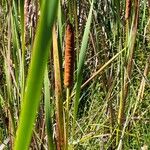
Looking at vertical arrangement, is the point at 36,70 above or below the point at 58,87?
above

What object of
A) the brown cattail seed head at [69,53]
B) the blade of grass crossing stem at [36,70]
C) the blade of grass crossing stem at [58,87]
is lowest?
the blade of grass crossing stem at [58,87]

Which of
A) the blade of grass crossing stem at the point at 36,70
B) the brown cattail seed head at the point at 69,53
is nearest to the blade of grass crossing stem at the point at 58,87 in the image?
the brown cattail seed head at the point at 69,53

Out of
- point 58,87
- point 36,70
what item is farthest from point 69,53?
point 36,70

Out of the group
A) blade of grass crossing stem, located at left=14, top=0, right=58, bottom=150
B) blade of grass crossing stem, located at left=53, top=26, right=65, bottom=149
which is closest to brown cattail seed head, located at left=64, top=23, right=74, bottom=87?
blade of grass crossing stem, located at left=53, top=26, right=65, bottom=149

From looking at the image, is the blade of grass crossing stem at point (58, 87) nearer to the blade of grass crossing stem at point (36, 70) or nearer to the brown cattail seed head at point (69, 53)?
the brown cattail seed head at point (69, 53)

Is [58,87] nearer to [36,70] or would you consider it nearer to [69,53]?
[69,53]

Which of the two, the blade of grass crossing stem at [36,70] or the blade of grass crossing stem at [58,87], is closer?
the blade of grass crossing stem at [36,70]

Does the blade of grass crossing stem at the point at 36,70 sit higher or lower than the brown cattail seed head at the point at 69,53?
higher

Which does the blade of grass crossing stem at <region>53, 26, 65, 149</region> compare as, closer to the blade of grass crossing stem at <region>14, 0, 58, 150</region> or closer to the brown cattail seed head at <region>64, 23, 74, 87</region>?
the brown cattail seed head at <region>64, 23, 74, 87</region>

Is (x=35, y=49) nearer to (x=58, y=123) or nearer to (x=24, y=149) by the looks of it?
(x=24, y=149)
